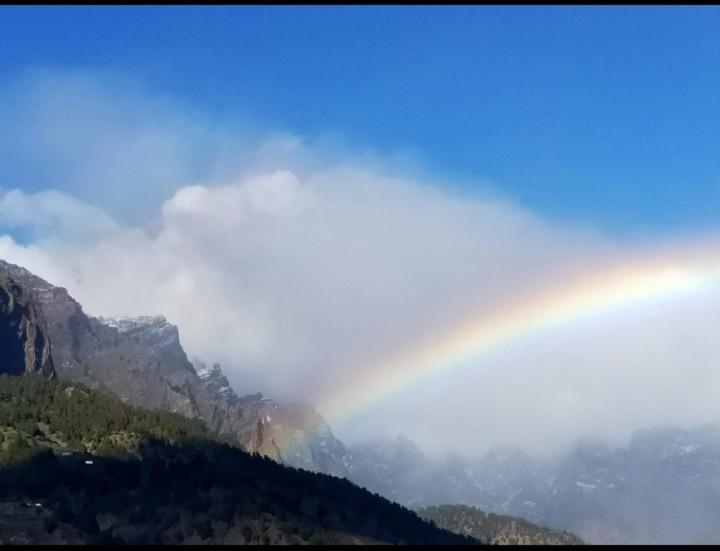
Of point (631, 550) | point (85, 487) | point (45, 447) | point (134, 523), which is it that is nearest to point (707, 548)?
point (631, 550)

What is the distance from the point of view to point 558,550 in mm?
44312

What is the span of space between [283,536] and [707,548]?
13519 centimetres

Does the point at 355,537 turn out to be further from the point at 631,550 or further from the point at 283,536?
the point at 631,550

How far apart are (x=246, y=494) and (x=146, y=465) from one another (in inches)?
906

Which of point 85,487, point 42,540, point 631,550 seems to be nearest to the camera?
point 631,550

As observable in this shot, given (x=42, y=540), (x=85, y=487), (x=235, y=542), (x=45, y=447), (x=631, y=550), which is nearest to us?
(x=631, y=550)

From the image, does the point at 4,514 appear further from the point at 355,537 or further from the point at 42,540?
the point at 355,537

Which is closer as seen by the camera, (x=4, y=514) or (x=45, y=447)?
(x=4, y=514)

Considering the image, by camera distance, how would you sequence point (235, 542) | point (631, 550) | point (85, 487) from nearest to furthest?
point (631, 550), point (235, 542), point (85, 487)

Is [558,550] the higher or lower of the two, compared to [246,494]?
lower

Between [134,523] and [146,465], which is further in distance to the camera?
[146,465]

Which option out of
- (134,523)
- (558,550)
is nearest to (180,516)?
(134,523)

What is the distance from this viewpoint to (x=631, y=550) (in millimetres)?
43531

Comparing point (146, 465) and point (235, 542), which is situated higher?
point (146, 465)
